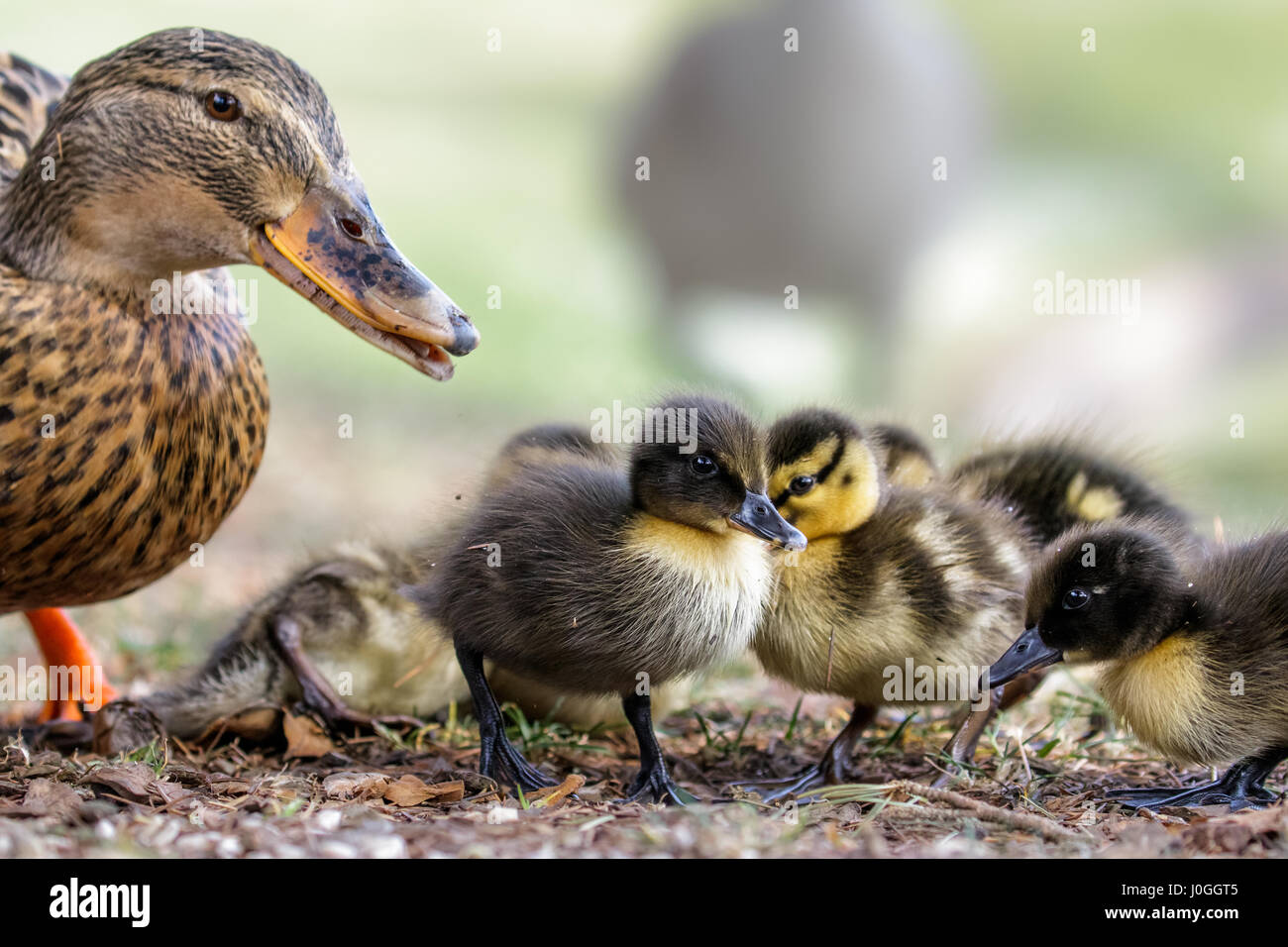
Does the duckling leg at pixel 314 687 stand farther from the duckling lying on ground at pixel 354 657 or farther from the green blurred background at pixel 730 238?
the green blurred background at pixel 730 238

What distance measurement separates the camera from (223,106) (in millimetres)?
3268

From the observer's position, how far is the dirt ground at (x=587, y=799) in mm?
2584

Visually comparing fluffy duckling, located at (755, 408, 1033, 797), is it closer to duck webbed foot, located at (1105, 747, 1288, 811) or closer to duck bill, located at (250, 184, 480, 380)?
duck webbed foot, located at (1105, 747, 1288, 811)

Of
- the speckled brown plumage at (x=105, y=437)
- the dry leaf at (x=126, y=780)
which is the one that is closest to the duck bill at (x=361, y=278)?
the speckled brown plumage at (x=105, y=437)

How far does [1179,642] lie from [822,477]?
0.95 meters

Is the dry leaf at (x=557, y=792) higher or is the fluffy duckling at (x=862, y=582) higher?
the fluffy duckling at (x=862, y=582)

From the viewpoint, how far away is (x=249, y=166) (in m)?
3.22

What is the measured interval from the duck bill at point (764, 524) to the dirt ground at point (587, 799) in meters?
0.60

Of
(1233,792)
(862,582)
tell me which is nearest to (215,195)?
(862,582)

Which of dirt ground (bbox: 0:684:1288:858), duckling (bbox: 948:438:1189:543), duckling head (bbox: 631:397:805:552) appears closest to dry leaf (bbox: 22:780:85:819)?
dirt ground (bbox: 0:684:1288:858)

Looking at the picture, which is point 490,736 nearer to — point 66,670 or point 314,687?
point 314,687

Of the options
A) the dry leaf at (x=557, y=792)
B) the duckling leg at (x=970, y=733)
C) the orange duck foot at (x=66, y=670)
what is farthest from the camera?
the orange duck foot at (x=66, y=670)

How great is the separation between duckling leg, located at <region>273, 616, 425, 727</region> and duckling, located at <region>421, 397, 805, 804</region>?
701mm
